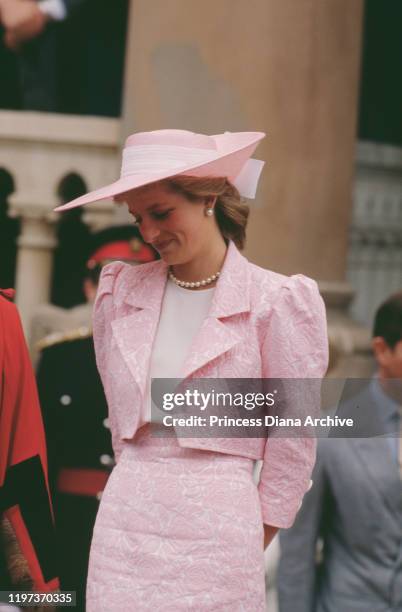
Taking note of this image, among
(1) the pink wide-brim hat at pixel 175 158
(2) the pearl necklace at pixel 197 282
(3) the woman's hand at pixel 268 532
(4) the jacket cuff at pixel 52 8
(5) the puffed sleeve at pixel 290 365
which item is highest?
(4) the jacket cuff at pixel 52 8

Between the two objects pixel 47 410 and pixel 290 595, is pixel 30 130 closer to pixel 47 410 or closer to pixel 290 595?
pixel 47 410

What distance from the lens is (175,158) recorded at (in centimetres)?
225

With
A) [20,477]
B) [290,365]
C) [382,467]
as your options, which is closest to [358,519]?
[382,467]

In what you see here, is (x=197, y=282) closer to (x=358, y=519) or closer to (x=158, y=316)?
(x=158, y=316)

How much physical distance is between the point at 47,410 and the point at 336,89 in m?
2.12

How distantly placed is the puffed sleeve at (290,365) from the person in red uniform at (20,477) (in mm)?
444

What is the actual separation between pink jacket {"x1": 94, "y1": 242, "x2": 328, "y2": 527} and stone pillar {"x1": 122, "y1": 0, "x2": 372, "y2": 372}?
2.42 meters

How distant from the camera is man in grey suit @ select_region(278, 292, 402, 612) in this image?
2.71 metres

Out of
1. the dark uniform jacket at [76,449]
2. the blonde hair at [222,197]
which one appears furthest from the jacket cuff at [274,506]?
the dark uniform jacket at [76,449]

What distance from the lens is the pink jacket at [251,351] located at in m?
2.21

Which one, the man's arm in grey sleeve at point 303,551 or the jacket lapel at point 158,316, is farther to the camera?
the man's arm in grey sleeve at point 303,551

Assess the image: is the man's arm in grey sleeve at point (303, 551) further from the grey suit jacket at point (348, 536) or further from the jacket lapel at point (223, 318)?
the jacket lapel at point (223, 318)

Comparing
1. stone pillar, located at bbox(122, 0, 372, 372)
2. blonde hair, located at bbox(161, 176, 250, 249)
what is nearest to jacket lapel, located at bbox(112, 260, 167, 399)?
blonde hair, located at bbox(161, 176, 250, 249)

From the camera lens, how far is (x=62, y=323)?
464cm
